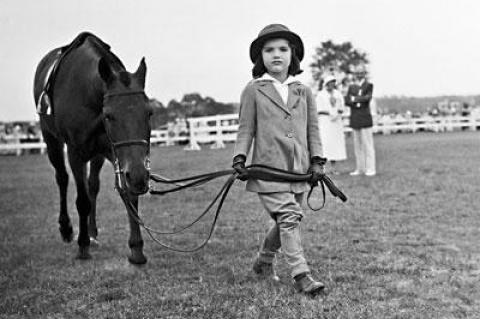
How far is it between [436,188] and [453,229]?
3342mm

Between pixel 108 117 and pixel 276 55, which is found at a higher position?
pixel 276 55

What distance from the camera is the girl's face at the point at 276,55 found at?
4160 millimetres

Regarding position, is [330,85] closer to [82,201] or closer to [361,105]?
[361,105]

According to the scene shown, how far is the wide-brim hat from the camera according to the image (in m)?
4.14

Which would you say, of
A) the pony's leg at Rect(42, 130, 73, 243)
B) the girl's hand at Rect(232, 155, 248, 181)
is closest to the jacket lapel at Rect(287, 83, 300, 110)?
the girl's hand at Rect(232, 155, 248, 181)

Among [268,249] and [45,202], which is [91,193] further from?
[45,202]

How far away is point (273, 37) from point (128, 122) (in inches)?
46.6

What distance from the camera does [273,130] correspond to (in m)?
4.15

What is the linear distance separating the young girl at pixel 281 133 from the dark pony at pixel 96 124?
2.38ft

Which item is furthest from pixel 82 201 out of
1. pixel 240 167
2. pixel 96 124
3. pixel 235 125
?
pixel 235 125

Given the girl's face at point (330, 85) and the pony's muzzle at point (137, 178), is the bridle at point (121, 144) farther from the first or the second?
the girl's face at point (330, 85)

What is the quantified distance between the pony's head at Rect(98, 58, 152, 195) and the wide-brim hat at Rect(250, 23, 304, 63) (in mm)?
846

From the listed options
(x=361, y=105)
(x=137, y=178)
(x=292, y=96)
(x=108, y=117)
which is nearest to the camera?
(x=137, y=178)

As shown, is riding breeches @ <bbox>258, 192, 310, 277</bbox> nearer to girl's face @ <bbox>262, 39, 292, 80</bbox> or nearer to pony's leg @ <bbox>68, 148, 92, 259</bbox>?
girl's face @ <bbox>262, 39, 292, 80</bbox>
